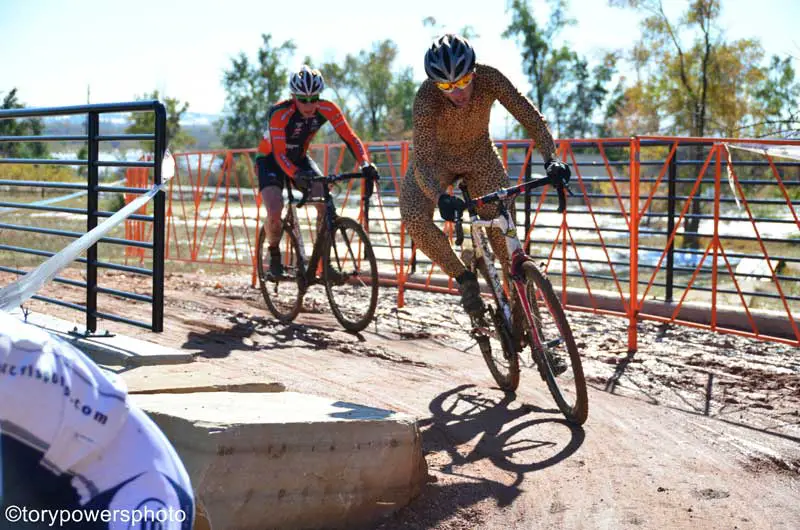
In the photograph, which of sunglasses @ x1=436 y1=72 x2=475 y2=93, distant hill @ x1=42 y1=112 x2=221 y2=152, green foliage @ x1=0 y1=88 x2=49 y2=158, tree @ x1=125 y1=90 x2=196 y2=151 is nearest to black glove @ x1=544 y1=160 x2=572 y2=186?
sunglasses @ x1=436 y1=72 x2=475 y2=93

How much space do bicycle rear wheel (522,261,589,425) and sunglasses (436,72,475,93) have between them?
109cm

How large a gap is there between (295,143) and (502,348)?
3.51 meters

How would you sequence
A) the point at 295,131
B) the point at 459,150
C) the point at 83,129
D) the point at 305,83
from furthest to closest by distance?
1. the point at 83,129
2. the point at 295,131
3. the point at 305,83
4. the point at 459,150

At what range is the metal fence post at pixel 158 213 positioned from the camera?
5906 mm

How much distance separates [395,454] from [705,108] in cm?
2854

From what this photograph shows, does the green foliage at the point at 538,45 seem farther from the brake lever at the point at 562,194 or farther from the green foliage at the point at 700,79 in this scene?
the brake lever at the point at 562,194

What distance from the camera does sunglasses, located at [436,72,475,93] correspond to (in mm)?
5656

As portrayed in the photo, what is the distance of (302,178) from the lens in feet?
27.6

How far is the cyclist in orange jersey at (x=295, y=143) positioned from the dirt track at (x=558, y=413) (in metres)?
1.05

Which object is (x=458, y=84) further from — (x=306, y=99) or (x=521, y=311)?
(x=306, y=99)

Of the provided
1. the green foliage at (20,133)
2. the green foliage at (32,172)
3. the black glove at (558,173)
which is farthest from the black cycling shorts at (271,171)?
the green foliage at (20,133)

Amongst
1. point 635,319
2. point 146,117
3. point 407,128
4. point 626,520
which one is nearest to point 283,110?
point 635,319

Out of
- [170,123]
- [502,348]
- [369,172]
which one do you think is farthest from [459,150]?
[170,123]

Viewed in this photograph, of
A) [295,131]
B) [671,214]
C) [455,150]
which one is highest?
[295,131]
